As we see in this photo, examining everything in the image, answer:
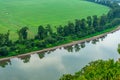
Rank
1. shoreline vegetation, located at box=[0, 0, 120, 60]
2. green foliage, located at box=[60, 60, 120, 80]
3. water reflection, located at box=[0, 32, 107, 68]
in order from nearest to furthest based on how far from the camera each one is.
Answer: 1. green foliage, located at box=[60, 60, 120, 80]
2. water reflection, located at box=[0, 32, 107, 68]
3. shoreline vegetation, located at box=[0, 0, 120, 60]

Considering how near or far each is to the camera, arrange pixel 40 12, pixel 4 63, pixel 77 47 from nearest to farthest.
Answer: pixel 4 63 → pixel 77 47 → pixel 40 12

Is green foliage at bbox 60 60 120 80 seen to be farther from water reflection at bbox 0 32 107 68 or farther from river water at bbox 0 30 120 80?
water reflection at bbox 0 32 107 68

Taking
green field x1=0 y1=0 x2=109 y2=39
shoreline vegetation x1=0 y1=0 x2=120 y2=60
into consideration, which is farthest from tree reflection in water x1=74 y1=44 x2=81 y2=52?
green field x1=0 y1=0 x2=109 y2=39

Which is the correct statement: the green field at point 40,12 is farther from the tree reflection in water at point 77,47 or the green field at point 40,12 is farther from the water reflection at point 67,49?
the tree reflection in water at point 77,47

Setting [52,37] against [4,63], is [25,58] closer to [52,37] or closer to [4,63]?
[4,63]

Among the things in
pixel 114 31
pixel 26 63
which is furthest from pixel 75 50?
pixel 114 31

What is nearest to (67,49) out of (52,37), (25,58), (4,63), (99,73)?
(52,37)
